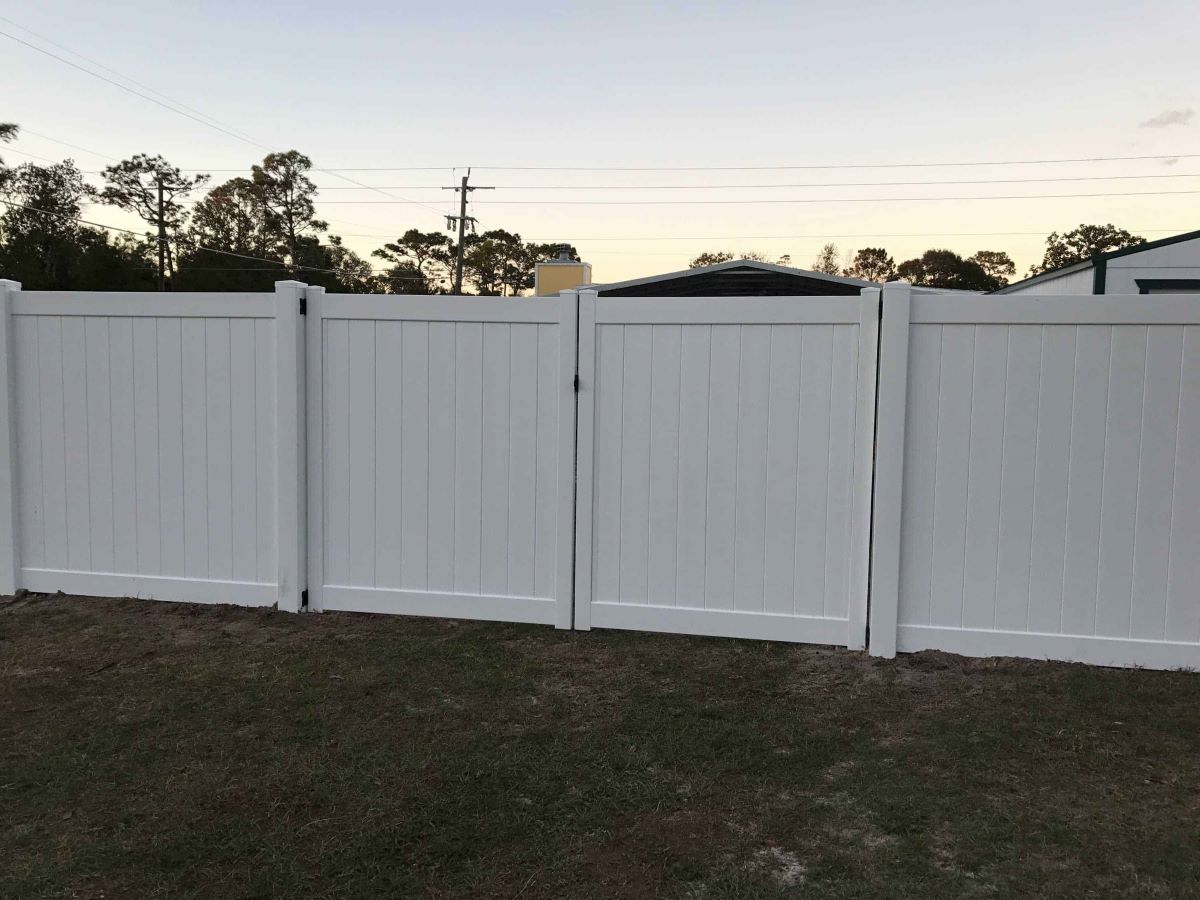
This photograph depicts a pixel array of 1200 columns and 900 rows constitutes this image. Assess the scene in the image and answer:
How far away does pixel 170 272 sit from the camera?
1730 inches

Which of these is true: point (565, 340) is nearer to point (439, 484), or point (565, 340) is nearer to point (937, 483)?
point (439, 484)

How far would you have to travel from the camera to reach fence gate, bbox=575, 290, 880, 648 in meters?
4.36

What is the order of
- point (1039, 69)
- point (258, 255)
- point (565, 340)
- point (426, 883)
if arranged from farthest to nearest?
point (258, 255) → point (1039, 69) → point (565, 340) → point (426, 883)

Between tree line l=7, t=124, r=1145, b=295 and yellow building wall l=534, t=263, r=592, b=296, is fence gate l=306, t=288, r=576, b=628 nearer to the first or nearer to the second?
yellow building wall l=534, t=263, r=592, b=296

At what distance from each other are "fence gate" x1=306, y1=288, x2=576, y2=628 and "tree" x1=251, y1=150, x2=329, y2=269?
163ft

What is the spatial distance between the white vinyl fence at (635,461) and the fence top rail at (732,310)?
0.02 metres

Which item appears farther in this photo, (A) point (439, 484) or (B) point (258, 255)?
(B) point (258, 255)

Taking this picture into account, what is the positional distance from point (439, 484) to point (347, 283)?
5122 centimetres

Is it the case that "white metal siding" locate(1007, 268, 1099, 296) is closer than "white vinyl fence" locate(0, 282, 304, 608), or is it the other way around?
"white vinyl fence" locate(0, 282, 304, 608)

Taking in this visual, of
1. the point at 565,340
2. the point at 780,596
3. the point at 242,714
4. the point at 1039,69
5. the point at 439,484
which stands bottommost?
the point at 242,714

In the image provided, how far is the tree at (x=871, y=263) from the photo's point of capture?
56781 mm

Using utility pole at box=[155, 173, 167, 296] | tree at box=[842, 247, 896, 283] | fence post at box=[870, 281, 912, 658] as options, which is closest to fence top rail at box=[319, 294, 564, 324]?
fence post at box=[870, 281, 912, 658]

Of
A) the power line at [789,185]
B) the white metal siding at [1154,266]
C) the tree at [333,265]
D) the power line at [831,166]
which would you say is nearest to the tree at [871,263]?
the power line at [789,185]

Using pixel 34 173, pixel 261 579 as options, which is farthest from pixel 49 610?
pixel 34 173
